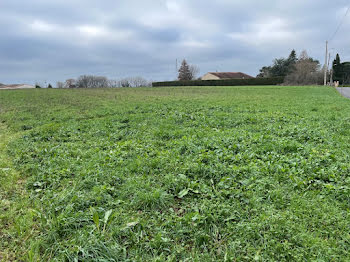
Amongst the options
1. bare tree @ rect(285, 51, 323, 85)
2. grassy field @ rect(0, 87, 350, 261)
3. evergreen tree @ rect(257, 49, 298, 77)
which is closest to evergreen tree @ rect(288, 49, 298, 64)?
evergreen tree @ rect(257, 49, 298, 77)

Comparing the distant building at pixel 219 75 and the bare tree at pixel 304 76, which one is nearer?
the bare tree at pixel 304 76

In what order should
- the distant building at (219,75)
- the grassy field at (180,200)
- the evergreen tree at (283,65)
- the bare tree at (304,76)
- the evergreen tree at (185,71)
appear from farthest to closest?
the evergreen tree at (185,71) → the distant building at (219,75) → the evergreen tree at (283,65) → the bare tree at (304,76) → the grassy field at (180,200)

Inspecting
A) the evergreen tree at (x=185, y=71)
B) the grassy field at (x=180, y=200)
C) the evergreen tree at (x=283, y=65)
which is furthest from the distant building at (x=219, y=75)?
the grassy field at (x=180, y=200)

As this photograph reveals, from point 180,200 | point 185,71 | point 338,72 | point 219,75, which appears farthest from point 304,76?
point 180,200

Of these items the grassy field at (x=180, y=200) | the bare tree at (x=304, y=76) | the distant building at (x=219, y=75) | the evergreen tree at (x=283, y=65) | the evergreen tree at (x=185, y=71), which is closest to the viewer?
the grassy field at (x=180, y=200)

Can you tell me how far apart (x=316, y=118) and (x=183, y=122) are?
4.06 m

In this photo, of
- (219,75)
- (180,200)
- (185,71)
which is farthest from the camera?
(185,71)

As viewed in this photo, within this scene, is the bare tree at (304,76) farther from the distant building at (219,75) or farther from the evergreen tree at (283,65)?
the distant building at (219,75)

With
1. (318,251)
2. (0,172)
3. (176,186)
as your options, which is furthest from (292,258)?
(0,172)

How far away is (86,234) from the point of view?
2.02m

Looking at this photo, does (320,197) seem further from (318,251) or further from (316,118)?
(316,118)

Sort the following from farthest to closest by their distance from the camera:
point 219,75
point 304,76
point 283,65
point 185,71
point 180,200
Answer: point 185,71, point 219,75, point 283,65, point 304,76, point 180,200

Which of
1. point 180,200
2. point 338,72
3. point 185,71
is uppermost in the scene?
point 185,71

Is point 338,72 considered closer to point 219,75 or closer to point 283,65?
point 283,65
